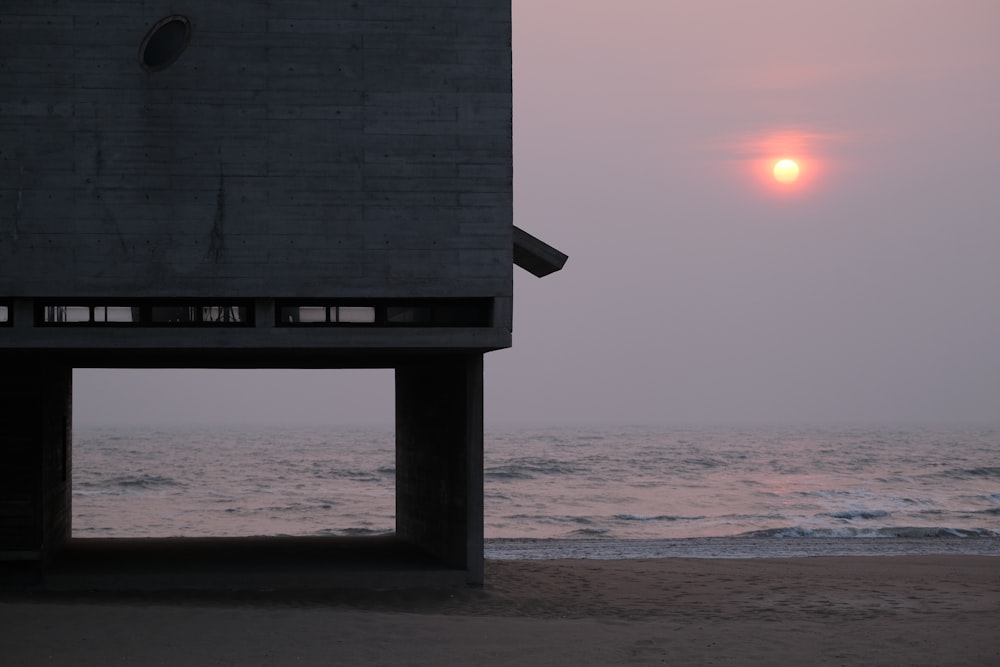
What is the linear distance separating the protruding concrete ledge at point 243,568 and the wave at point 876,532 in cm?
1403

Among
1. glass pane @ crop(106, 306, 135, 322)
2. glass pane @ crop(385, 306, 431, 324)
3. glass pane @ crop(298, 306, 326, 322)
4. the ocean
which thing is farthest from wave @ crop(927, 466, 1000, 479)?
glass pane @ crop(106, 306, 135, 322)

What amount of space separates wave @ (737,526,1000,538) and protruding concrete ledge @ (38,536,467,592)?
46.0ft

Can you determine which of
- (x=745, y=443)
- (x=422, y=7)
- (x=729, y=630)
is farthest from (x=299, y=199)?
(x=745, y=443)

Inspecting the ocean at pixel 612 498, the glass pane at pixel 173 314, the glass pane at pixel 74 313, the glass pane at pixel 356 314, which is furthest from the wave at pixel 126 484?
the glass pane at pixel 356 314

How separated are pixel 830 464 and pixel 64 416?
2254 inches

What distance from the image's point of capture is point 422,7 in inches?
556

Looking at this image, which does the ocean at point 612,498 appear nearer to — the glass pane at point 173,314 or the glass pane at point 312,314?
the glass pane at point 312,314

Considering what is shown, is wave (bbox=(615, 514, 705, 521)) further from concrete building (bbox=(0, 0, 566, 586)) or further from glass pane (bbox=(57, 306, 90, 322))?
glass pane (bbox=(57, 306, 90, 322))

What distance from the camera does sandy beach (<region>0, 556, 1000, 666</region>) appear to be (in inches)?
421

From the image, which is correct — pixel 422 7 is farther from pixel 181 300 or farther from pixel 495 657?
pixel 495 657

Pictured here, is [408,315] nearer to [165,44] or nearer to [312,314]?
[312,314]

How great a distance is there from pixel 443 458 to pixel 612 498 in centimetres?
2738

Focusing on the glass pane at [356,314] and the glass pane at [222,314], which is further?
the glass pane at [356,314]

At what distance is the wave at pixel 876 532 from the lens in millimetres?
28297
